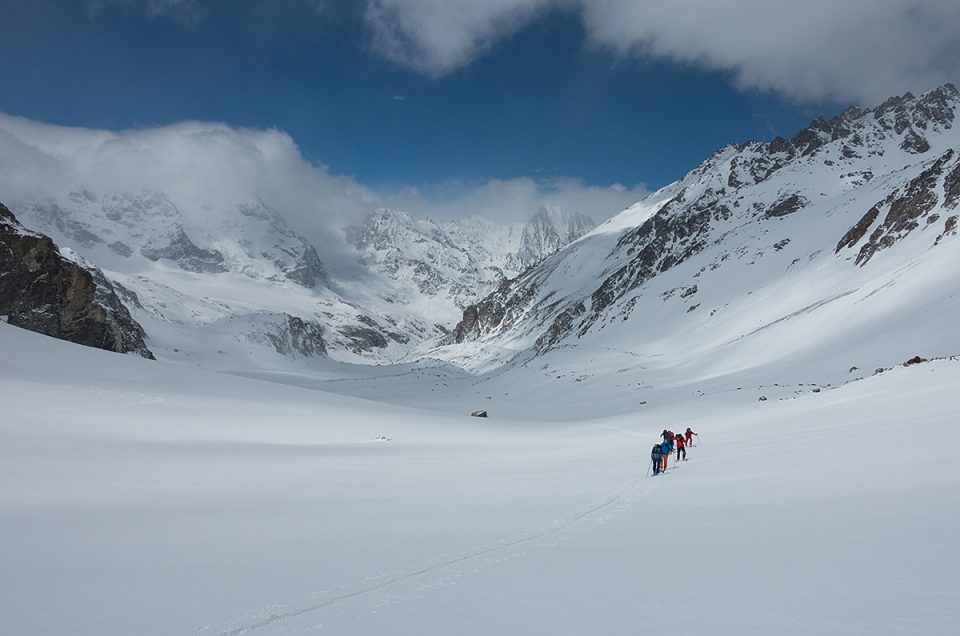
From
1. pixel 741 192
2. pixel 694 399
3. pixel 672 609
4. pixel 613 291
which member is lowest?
pixel 672 609

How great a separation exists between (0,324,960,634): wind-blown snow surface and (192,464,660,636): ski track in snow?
0.05 metres

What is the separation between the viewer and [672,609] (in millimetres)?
5328

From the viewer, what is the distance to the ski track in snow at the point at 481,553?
5.53 m

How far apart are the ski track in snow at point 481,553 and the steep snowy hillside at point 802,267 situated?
35.1m

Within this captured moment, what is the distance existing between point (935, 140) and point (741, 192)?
66.7 meters

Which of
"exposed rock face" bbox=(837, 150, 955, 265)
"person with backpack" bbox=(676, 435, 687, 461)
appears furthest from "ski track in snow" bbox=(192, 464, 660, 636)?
"exposed rock face" bbox=(837, 150, 955, 265)

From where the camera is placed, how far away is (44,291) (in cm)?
5853

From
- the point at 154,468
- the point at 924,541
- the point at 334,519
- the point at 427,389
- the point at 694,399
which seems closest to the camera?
the point at 924,541

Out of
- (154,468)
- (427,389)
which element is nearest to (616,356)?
(427,389)

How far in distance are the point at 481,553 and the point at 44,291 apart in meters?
66.7

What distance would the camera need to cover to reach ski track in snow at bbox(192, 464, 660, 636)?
5527mm

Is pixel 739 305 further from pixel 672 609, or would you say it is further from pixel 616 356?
pixel 672 609

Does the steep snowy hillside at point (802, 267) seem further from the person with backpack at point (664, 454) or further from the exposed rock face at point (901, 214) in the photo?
the person with backpack at point (664, 454)

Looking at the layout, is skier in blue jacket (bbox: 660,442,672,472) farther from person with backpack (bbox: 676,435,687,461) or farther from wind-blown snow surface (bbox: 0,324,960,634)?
person with backpack (bbox: 676,435,687,461)
